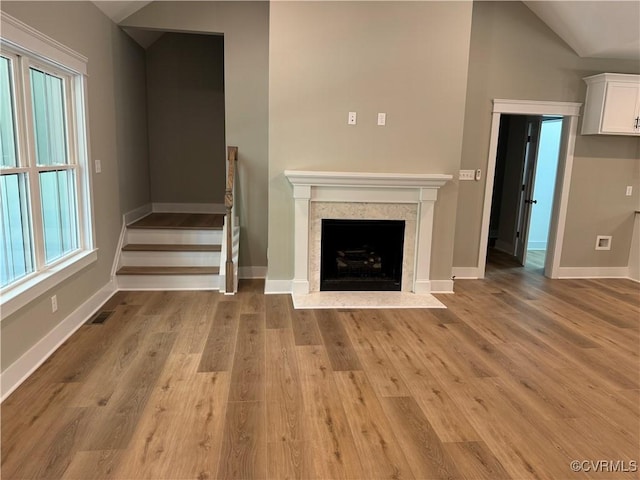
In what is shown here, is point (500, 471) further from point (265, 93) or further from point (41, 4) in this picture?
point (265, 93)

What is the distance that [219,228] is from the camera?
4.97 meters

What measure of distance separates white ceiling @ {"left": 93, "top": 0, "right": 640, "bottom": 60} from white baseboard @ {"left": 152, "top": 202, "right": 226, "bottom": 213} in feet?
6.72

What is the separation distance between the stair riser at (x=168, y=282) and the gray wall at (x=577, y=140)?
Result: 287 cm

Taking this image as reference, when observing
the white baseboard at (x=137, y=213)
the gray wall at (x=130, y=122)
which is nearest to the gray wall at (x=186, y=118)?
the gray wall at (x=130, y=122)

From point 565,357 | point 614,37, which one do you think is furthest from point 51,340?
point 614,37

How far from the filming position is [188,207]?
606cm

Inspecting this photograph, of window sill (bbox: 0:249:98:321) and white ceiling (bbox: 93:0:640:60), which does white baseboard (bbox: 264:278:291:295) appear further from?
white ceiling (bbox: 93:0:640:60)

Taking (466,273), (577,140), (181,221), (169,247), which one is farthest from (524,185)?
(169,247)

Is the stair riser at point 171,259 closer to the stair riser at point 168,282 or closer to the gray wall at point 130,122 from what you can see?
the stair riser at point 168,282

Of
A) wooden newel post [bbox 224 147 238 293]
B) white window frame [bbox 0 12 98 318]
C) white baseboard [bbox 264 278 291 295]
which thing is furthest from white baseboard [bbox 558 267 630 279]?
white window frame [bbox 0 12 98 318]

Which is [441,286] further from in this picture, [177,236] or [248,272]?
[177,236]

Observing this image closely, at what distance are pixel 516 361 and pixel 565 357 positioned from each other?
1.34ft

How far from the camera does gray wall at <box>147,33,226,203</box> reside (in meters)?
5.70

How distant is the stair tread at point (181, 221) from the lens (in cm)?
495
